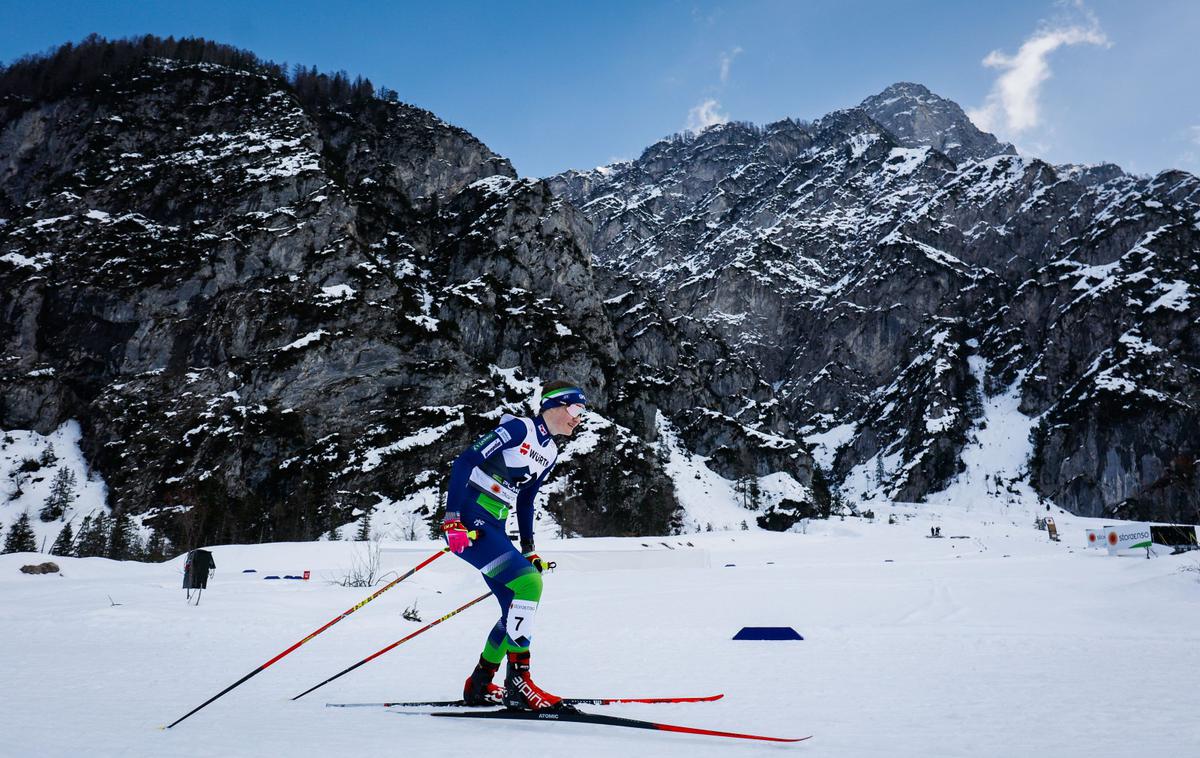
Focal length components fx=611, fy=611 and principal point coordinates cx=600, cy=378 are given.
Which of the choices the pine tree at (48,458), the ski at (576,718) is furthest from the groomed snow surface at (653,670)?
the pine tree at (48,458)

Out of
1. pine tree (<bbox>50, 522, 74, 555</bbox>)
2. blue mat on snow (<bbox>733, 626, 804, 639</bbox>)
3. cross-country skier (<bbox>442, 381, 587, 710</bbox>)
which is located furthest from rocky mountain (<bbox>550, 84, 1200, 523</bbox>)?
cross-country skier (<bbox>442, 381, 587, 710</bbox>)

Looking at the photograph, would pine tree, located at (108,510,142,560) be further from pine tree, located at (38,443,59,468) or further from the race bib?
the race bib

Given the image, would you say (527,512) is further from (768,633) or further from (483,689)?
(768,633)

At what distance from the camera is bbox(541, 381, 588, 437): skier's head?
16.2 feet

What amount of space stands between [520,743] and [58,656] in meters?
5.34

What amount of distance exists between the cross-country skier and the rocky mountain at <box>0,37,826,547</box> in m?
70.6

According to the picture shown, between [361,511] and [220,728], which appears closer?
[220,728]

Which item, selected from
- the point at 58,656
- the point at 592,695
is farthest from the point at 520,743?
the point at 58,656

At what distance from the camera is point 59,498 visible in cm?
7519

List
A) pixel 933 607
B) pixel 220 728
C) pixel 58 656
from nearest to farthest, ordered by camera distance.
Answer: pixel 220 728, pixel 58 656, pixel 933 607

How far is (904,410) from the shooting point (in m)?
162

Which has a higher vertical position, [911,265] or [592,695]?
[911,265]

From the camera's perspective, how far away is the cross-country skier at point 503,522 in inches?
174

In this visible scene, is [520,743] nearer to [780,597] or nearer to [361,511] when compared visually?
[780,597]
